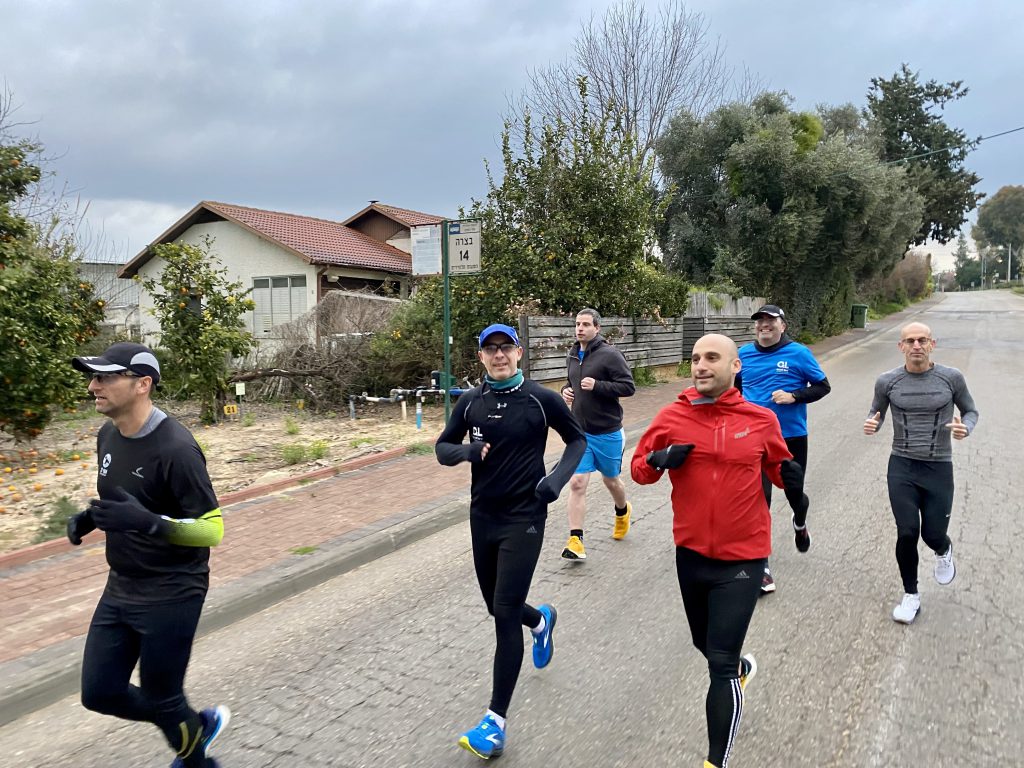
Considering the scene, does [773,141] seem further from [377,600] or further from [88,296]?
[377,600]

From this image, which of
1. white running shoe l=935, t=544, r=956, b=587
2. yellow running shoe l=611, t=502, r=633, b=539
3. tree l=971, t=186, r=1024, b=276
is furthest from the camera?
tree l=971, t=186, r=1024, b=276

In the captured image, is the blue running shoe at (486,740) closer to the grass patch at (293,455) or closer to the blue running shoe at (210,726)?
the blue running shoe at (210,726)

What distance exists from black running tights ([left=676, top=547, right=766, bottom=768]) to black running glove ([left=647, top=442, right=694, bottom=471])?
0.38 meters

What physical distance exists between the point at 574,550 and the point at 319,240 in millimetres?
22666

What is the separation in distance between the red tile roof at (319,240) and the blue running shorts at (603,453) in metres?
19.0

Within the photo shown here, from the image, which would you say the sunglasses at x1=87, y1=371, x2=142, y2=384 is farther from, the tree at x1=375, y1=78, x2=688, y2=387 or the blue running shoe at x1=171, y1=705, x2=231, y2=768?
the tree at x1=375, y1=78, x2=688, y2=387

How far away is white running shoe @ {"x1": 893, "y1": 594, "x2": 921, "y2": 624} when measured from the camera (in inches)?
166

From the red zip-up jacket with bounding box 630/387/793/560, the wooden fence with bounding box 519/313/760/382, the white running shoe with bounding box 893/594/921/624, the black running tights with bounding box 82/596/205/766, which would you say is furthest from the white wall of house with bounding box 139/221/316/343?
the red zip-up jacket with bounding box 630/387/793/560

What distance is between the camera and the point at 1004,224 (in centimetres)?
10744

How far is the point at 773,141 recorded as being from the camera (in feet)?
76.8

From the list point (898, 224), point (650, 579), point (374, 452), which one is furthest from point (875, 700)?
point (898, 224)

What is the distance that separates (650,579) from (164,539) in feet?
11.4

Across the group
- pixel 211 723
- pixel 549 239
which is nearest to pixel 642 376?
pixel 549 239

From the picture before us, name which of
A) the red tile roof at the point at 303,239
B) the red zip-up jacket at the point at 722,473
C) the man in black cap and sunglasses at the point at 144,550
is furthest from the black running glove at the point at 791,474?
the red tile roof at the point at 303,239
